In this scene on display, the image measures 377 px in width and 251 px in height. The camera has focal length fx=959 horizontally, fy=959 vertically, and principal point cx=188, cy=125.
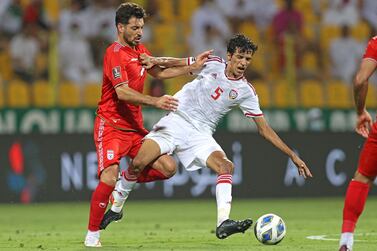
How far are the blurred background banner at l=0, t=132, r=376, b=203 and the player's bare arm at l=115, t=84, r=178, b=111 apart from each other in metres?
6.58

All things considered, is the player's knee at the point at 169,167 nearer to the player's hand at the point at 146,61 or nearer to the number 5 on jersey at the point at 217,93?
the number 5 on jersey at the point at 217,93

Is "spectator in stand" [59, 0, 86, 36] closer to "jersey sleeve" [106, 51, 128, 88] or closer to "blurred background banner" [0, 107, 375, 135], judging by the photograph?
"blurred background banner" [0, 107, 375, 135]

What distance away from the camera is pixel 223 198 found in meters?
8.63

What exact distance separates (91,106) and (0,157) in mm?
1653

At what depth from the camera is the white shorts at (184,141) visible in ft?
30.6

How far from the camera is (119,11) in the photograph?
8859 millimetres

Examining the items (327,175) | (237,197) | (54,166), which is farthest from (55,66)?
(327,175)

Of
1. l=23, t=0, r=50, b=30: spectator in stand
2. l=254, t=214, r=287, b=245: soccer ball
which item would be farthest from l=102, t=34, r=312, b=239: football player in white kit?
l=23, t=0, r=50, b=30: spectator in stand

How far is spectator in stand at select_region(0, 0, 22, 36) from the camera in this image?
15.6 metres

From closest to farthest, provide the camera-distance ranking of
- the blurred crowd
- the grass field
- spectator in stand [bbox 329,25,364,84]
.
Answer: the grass field
the blurred crowd
spectator in stand [bbox 329,25,364,84]

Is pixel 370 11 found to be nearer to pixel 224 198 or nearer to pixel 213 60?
pixel 213 60

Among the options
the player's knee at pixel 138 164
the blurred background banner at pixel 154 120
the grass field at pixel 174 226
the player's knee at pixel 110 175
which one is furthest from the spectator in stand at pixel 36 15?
the player's knee at pixel 110 175

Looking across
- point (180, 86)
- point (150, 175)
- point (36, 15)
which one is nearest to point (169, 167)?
point (150, 175)

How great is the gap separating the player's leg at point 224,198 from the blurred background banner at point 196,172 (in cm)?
619
